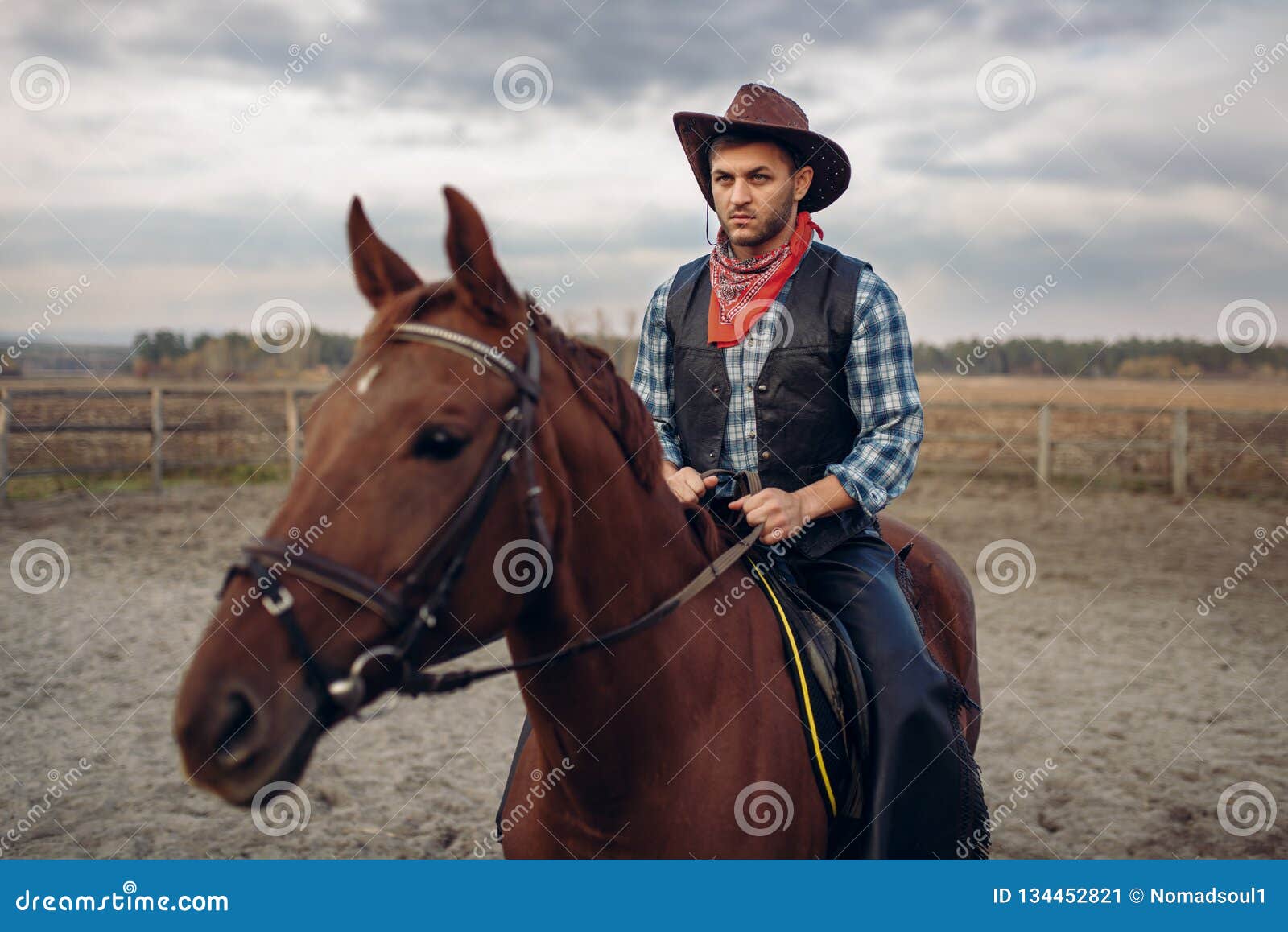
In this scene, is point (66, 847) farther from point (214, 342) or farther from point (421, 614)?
point (214, 342)

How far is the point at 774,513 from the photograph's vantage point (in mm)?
2107

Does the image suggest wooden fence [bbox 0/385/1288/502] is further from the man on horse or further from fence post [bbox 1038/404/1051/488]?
the man on horse

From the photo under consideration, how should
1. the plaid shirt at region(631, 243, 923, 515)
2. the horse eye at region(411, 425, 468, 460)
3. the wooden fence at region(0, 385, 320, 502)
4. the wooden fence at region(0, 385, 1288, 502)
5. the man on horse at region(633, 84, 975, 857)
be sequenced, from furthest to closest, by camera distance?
the wooden fence at region(0, 385, 1288, 502)
the wooden fence at region(0, 385, 320, 502)
the plaid shirt at region(631, 243, 923, 515)
the man on horse at region(633, 84, 975, 857)
the horse eye at region(411, 425, 468, 460)

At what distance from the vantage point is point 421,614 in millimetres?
1423

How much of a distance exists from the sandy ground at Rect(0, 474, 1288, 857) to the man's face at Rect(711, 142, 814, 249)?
10.4 ft

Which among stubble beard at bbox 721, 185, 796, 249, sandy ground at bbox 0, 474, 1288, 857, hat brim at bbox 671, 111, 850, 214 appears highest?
hat brim at bbox 671, 111, 850, 214

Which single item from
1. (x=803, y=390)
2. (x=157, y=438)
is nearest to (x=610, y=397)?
(x=803, y=390)

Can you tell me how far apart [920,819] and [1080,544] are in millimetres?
10673

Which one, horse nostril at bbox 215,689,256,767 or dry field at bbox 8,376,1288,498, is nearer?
horse nostril at bbox 215,689,256,767

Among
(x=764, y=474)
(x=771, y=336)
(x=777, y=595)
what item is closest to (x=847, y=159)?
(x=771, y=336)

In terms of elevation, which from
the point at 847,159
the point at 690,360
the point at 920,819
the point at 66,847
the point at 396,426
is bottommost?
the point at 66,847

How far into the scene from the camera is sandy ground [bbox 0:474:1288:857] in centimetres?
420

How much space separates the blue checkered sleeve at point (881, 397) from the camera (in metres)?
2.25

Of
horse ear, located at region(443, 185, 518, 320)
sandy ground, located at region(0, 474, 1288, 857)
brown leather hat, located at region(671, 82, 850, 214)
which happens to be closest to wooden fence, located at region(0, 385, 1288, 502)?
sandy ground, located at region(0, 474, 1288, 857)
